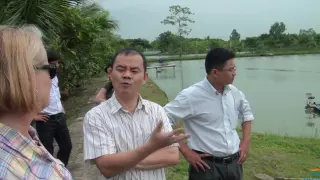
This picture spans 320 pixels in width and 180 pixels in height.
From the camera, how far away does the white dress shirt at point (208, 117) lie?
257cm

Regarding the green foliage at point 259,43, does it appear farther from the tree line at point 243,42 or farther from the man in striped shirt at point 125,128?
the man in striped shirt at point 125,128

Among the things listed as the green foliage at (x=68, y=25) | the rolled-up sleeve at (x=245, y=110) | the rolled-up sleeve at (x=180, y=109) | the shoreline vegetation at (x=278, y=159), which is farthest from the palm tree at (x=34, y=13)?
the rolled-up sleeve at (x=245, y=110)

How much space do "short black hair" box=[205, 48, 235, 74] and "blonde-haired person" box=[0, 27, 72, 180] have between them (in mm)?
1704

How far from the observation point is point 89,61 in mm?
12367

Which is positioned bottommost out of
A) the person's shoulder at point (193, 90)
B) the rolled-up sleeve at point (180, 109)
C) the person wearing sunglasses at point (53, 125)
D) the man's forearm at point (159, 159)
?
the person wearing sunglasses at point (53, 125)

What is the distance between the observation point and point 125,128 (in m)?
1.68

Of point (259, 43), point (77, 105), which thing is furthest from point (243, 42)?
point (77, 105)

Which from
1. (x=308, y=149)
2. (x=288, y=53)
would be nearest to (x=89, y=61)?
(x=308, y=149)

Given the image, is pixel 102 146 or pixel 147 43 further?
pixel 147 43

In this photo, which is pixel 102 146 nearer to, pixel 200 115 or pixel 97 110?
pixel 97 110

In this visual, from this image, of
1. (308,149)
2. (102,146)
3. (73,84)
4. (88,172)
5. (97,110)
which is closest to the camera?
(102,146)

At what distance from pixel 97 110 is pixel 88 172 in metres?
2.42

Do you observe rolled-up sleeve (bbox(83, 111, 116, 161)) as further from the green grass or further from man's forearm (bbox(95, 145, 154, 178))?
the green grass

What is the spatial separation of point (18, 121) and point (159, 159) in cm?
76
